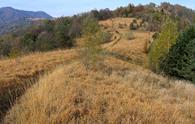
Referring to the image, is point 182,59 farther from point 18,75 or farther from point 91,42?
point 18,75

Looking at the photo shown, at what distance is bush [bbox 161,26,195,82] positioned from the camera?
19.8m

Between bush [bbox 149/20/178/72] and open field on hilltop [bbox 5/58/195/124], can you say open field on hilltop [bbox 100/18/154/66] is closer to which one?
bush [bbox 149/20/178/72]

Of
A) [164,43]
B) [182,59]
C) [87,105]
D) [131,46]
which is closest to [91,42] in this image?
[87,105]

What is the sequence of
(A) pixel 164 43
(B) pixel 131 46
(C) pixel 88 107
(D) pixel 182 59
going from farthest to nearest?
(B) pixel 131 46
(A) pixel 164 43
(D) pixel 182 59
(C) pixel 88 107

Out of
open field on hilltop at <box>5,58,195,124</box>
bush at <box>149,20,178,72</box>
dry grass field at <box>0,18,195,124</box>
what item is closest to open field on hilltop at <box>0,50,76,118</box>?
dry grass field at <box>0,18,195,124</box>

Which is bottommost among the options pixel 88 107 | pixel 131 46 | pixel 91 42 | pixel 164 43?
pixel 131 46

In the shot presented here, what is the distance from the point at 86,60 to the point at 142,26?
48.9 metres

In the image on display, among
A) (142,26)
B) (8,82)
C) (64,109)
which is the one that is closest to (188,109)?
(64,109)

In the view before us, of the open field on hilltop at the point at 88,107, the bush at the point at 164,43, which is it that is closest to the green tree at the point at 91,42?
the open field on hilltop at the point at 88,107

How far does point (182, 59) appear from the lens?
831 inches

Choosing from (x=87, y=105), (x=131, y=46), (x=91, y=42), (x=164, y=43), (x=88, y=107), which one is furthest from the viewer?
(x=131, y=46)

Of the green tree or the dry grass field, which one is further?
the green tree

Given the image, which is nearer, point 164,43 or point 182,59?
point 182,59

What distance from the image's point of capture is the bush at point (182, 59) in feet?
65.0
